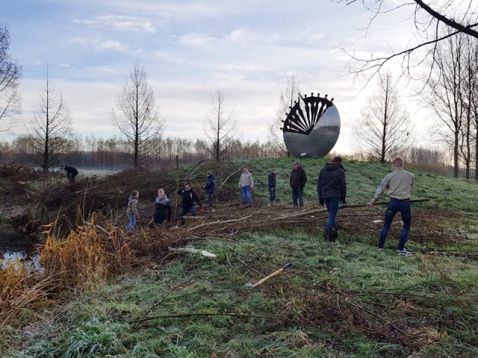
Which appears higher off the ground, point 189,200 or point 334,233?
point 189,200

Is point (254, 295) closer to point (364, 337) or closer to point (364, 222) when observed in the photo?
point (364, 337)

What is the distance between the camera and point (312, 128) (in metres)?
23.5

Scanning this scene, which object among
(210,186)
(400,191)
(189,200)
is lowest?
(189,200)

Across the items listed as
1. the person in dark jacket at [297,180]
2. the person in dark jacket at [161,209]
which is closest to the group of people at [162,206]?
the person in dark jacket at [161,209]

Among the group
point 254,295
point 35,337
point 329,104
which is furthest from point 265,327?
point 329,104

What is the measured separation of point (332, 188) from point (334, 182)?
130 mm

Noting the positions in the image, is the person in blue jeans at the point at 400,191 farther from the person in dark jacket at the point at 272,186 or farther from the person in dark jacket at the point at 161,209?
the person in dark jacket at the point at 272,186

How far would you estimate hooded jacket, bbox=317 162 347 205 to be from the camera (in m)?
8.25

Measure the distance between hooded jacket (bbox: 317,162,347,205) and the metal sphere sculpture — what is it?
50.4 ft

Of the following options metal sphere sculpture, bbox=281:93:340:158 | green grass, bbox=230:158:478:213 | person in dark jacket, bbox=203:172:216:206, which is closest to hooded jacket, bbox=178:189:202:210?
person in dark jacket, bbox=203:172:216:206

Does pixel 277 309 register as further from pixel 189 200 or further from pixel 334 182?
pixel 189 200

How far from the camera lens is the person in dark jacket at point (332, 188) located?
27.1ft

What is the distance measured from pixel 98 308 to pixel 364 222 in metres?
6.83

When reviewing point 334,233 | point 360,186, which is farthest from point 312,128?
point 334,233
